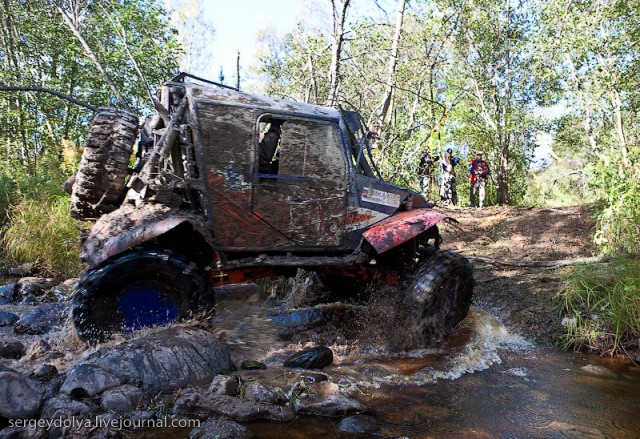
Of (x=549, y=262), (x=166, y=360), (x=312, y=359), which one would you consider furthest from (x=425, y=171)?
(x=166, y=360)

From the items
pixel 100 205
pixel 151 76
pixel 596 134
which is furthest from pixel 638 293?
pixel 596 134

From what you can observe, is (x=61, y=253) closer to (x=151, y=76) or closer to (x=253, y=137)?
(x=253, y=137)

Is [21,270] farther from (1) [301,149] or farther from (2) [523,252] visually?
(2) [523,252]

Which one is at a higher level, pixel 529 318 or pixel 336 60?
pixel 336 60

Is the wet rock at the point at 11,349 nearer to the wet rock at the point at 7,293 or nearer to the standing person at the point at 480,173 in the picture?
the wet rock at the point at 7,293

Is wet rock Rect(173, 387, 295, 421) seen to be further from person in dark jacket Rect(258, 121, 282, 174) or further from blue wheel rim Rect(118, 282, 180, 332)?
person in dark jacket Rect(258, 121, 282, 174)

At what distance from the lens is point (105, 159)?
13.8 ft

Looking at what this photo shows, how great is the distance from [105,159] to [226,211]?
1.15 metres

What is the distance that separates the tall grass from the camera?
4.89 meters

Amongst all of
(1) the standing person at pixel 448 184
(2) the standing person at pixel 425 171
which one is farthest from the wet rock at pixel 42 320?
(1) the standing person at pixel 448 184

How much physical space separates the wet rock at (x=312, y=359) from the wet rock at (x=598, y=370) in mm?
2392

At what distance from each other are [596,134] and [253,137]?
55.4ft

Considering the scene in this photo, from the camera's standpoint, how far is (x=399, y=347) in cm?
481

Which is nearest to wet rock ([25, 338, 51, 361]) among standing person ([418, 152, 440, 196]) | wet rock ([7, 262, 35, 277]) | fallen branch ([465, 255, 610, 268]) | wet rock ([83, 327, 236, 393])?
wet rock ([83, 327, 236, 393])
